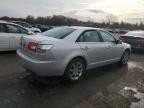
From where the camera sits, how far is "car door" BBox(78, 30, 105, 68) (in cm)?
515

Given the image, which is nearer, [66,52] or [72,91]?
[72,91]

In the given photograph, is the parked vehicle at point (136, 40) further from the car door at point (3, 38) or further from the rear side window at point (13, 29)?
the car door at point (3, 38)

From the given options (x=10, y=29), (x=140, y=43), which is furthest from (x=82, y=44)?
(x=140, y=43)

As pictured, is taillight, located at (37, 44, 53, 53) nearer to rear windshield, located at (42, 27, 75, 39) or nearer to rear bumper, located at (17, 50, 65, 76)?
rear bumper, located at (17, 50, 65, 76)

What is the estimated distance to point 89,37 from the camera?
5.48 metres

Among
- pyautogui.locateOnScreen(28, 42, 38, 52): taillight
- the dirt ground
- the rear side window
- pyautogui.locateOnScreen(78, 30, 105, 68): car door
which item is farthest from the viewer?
the rear side window

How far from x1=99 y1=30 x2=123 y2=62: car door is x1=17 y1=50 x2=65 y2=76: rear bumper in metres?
2.06

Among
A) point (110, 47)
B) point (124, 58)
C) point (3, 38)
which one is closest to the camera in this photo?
point (110, 47)

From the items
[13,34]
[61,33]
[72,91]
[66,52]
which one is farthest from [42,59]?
[13,34]

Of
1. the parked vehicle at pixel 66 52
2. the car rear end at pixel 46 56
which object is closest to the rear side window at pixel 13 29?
the parked vehicle at pixel 66 52

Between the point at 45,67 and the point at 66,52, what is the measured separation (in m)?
0.67

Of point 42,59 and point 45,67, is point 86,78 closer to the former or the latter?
point 45,67

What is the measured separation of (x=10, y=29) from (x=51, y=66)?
15.3 feet

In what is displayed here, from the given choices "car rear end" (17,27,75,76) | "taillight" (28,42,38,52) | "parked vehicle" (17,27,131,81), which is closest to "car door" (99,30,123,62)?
"parked vehicle" (17,27,131,81)
